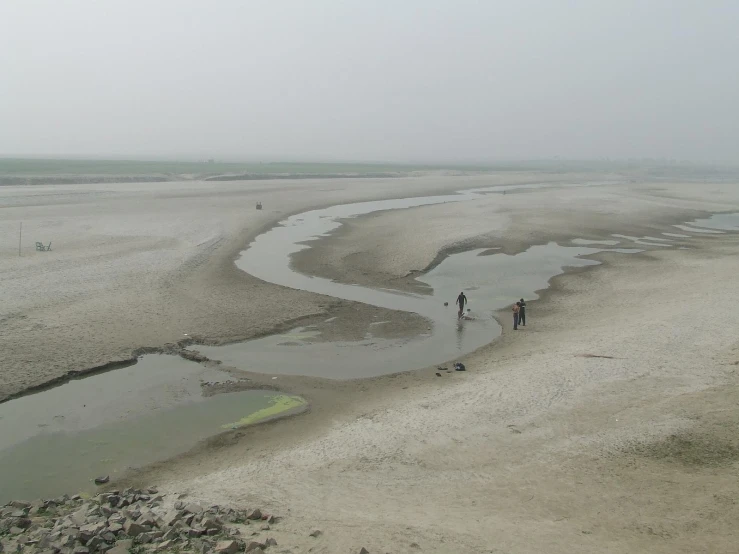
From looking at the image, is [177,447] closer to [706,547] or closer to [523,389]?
[523,389]

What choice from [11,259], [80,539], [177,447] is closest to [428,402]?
[177,447]

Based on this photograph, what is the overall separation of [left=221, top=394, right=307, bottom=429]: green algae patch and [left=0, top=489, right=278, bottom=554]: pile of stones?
173 inches

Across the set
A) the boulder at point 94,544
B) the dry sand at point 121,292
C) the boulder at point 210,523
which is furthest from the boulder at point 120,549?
the dry sand at point 121,292

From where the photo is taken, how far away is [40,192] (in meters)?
68.2

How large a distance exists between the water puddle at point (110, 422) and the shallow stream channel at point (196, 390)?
0.09 ft

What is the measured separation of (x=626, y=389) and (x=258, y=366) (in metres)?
11.0

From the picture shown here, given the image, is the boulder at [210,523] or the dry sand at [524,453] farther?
the dry sand at [524,453]

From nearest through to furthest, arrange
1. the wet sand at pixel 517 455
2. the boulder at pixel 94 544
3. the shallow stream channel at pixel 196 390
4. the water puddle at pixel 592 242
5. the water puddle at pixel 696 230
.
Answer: the boulder at pixel 94 544, the wet sand at pixel 517 455, the shallow stream channel at pixel 196 390, the water puddle at pixel 592 242, the water puddle at pixel 696 230

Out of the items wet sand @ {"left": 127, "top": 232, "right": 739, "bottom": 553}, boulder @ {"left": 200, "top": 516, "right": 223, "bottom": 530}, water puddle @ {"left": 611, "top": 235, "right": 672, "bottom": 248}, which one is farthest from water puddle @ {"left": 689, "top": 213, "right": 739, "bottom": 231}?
boulder @ {"left": 200, "top": 516, "right": 223, "bottom": 530}

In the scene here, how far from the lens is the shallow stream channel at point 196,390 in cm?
1323

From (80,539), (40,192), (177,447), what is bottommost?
(177,447)

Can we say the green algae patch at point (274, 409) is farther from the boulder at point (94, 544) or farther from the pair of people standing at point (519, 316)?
the pair of people standing at point (519, 316)

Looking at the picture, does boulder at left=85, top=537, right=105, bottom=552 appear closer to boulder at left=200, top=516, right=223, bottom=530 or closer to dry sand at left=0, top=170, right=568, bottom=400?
boulder at left=200, top=516, right=223, bottom=530

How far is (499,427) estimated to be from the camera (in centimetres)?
1402
